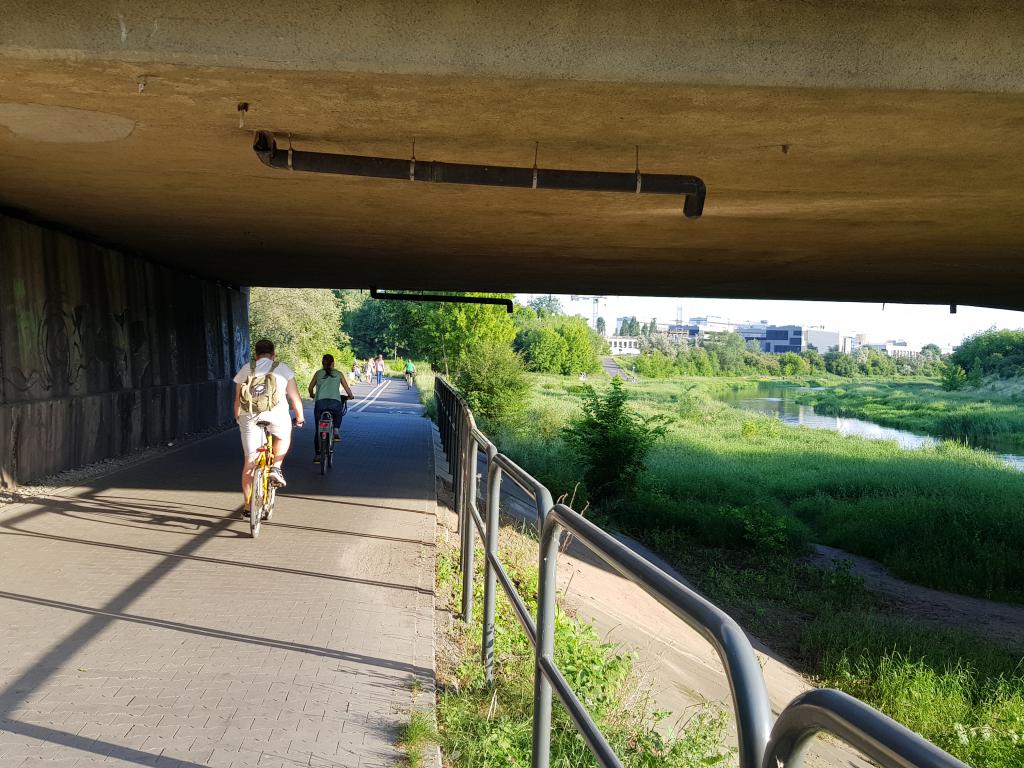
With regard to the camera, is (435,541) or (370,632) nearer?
(370,632)

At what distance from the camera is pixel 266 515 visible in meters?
9.49

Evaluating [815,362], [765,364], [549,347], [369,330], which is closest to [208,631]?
[369,330]

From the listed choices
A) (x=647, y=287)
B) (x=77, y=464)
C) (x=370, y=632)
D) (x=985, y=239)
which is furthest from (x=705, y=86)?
(x=647, y=287)

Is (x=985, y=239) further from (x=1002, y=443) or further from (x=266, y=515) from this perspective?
(x=1002, y=443)

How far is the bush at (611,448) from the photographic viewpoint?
67.9ft

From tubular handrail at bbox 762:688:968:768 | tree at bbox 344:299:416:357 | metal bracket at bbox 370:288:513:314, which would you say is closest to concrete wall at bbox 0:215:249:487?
metal bracket at bbox 370:288:513:314

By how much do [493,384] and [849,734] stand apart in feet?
92.4

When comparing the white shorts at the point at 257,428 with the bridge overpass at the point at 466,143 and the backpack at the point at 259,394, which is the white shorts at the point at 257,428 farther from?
the bridge overpass at the point at 466,143

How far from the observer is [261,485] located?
348 inches

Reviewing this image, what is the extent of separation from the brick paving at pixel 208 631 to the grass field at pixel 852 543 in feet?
12.6

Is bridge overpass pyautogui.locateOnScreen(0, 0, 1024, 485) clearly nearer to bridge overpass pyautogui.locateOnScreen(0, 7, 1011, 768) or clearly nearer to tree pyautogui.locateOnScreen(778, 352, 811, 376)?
bridge overpass pyautogui.locateOnScreen(0, 7, 1011, 768)

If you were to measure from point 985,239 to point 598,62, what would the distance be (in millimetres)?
8274

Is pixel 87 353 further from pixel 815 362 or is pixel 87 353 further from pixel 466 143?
pixel 815 362

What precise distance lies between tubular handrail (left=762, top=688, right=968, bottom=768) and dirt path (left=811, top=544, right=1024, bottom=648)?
12.6m
